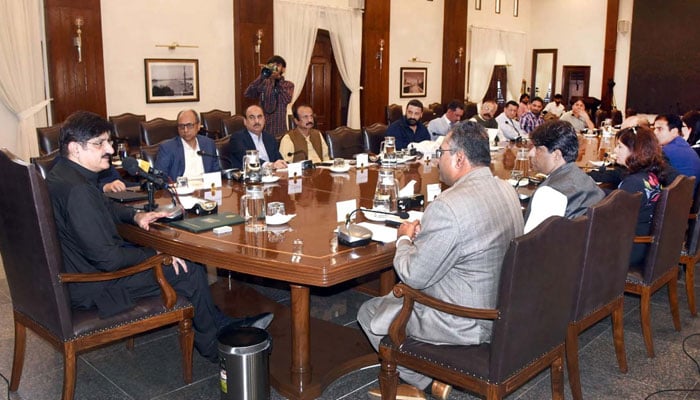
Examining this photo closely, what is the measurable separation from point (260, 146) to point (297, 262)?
9.52ft

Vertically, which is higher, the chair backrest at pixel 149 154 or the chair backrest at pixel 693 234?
the chair backrest at pixel 149 154

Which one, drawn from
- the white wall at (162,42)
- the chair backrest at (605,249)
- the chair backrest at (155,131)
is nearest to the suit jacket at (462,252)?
the chair backrest at (605,249)

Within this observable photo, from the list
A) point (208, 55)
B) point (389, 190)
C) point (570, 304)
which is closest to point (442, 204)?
point (570, 304)

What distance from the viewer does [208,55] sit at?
344 inches

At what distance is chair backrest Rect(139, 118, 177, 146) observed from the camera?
6.89 meters

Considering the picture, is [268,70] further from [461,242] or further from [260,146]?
[461,242]

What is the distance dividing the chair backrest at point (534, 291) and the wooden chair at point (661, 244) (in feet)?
3.37

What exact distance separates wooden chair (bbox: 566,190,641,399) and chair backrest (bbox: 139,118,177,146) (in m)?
5.20

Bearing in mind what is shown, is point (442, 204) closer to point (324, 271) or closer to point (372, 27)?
point (324, 271)

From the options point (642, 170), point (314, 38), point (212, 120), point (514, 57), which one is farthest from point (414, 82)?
point (642, 170)

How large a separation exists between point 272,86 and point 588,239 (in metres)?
4.60

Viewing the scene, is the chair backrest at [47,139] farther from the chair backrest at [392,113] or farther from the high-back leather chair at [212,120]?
the chair backrest at [392,113]

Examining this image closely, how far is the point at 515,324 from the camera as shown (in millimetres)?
2191

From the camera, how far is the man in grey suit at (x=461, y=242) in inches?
87.4
